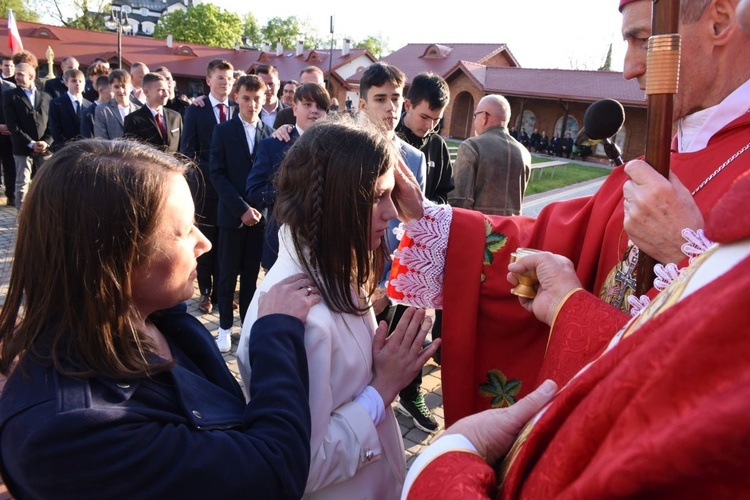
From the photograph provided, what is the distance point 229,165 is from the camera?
448cm

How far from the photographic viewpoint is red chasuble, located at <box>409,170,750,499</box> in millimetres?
498

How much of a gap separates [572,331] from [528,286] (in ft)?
0.85

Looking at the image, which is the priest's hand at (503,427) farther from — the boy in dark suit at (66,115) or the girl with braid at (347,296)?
the boy in dark suit at (66,115)

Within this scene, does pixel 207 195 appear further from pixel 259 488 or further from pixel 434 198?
pixel 259 488

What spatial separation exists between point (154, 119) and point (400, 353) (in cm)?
518

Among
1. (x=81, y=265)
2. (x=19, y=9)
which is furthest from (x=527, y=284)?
(x=19, y=9)

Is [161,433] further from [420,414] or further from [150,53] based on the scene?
[150,53]

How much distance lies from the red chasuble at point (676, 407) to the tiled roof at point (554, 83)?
23.8 meters

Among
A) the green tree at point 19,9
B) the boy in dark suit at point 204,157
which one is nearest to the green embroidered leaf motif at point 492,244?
the boy in dark suit at point 204,157

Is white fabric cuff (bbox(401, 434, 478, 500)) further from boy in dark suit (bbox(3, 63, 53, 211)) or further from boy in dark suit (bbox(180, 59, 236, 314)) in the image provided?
boy in dark suit (bbox(3, 63, 53, 211))

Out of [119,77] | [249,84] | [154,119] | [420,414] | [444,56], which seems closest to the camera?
[420,414]

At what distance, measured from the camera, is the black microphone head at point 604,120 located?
5.15 ft

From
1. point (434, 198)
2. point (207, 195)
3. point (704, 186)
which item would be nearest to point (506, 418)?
point (704, 186)

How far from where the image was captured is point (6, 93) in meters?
7.41
